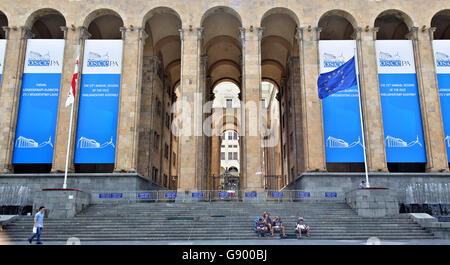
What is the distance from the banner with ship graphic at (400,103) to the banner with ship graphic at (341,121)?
2599mm

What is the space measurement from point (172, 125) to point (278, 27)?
20.3m

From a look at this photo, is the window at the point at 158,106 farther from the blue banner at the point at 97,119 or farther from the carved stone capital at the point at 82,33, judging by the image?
the carved stone capital at the point at 82,33

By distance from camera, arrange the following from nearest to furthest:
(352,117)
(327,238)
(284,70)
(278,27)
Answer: (327,238) → (352,117) → (278,27) → (284,70)

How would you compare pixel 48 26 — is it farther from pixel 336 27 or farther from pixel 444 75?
pixel 444 75

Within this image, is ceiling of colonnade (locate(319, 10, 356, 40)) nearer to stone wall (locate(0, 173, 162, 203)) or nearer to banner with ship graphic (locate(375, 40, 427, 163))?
banner with ship graphic (locate(375, 40, 427, 163))

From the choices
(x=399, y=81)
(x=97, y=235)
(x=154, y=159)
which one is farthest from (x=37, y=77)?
(x=399, y=81)

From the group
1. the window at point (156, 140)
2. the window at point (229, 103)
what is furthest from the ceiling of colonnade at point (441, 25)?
the window at point (229, 103)

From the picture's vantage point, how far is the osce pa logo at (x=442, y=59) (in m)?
30.3

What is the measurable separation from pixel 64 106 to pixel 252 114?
16279 mm

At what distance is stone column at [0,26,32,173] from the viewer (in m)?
28.8

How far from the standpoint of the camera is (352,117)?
29.2 metres

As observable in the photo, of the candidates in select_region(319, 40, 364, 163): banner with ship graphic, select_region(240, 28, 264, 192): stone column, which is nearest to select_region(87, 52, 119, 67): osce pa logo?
select_region(240, 28, 264, 192): stone column

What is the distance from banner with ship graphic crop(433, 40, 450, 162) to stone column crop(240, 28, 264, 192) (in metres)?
16.0

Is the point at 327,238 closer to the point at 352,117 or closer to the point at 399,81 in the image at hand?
the point at 352,117
